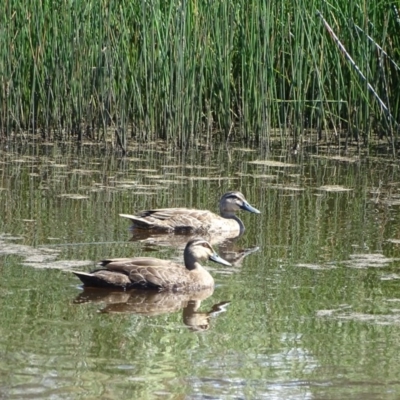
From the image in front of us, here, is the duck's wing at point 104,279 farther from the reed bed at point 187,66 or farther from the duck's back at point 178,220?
the reed bed at point 187,66

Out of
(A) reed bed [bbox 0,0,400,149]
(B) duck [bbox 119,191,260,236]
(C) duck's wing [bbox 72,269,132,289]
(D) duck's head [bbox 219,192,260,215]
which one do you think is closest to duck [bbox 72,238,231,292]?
(C) duck's wing [bbox 72,269,132,289]

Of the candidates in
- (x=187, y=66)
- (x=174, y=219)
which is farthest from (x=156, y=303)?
(x=187, y=66)

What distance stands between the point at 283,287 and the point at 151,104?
5.39 metres

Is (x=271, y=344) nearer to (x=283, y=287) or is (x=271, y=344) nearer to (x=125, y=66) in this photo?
(x=283, y=287)

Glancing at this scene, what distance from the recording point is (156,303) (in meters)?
6.57

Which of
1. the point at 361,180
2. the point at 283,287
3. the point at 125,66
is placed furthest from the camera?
the point at 125,66

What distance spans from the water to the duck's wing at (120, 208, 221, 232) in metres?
0.12

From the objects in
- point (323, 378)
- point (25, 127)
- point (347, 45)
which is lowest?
point (323, 378)

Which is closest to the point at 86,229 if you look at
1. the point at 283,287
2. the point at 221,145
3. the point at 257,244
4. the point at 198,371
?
the point at 257,244

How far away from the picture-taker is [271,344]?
5.53 metres

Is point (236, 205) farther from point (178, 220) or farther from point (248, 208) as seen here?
point (178, 220)

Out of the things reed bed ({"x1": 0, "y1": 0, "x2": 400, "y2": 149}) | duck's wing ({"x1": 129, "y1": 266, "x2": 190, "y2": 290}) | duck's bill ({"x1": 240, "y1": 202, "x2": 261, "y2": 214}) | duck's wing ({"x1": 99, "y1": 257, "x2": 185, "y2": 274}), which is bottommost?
duck's wing ({"x1": 129, "y1": 266, "x2": 190, "y2": 290})

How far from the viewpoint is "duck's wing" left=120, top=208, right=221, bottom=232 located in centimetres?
863

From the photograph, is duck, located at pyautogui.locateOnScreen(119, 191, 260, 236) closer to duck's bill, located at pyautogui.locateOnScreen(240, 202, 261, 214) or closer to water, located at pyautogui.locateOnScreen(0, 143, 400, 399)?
Result: duck's bill, located at pyautogui.locateOnScreen(240, 202, 261, 214)
